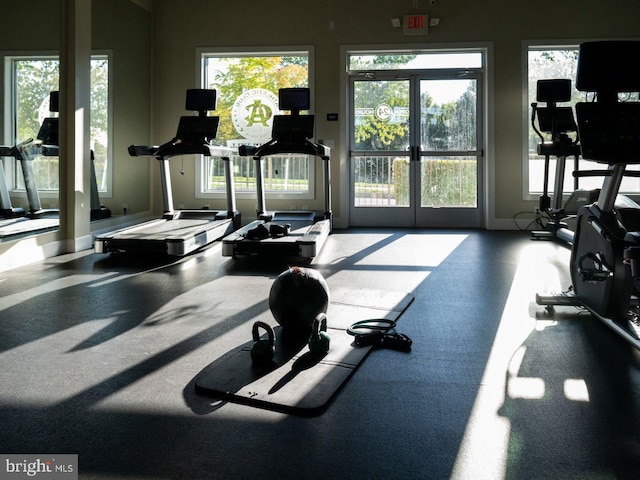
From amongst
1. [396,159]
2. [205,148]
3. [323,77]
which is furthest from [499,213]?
[205,148]

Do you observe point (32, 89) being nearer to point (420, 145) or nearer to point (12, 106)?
point (12, 106)

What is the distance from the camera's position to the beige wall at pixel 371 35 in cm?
852

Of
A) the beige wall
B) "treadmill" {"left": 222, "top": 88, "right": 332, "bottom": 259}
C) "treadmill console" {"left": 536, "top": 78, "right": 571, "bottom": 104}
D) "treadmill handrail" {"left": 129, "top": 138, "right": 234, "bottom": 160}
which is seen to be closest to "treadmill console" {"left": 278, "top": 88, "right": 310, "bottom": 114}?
"treadmill" {"left": 222, "top": 88, "right": 332, "bottom": 259}

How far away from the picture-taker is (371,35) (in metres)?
8.76

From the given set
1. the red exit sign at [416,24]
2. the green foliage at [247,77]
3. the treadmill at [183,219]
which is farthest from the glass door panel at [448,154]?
the treadmill at [183,219]

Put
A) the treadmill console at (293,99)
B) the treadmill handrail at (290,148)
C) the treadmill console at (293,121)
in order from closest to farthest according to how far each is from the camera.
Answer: the treadmill handrail at (290,148) → the treadmill console at (293,121) → the treadmill console at (293,99)

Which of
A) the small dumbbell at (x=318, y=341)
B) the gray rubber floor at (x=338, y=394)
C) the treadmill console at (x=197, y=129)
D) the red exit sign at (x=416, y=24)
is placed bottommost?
the gray rubber floor at (x=338, y=394)

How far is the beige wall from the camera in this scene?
852 centimetres

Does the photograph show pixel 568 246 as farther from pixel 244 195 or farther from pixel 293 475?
pixel 293 475

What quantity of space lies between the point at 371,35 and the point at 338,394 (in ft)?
23.9

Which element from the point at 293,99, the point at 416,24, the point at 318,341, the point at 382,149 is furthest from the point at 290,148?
the point at 318,341

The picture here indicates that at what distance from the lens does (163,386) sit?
2525mm

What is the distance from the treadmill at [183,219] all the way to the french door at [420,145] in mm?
2360

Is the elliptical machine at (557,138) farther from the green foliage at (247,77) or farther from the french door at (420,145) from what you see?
the green foliage at (247,77)
